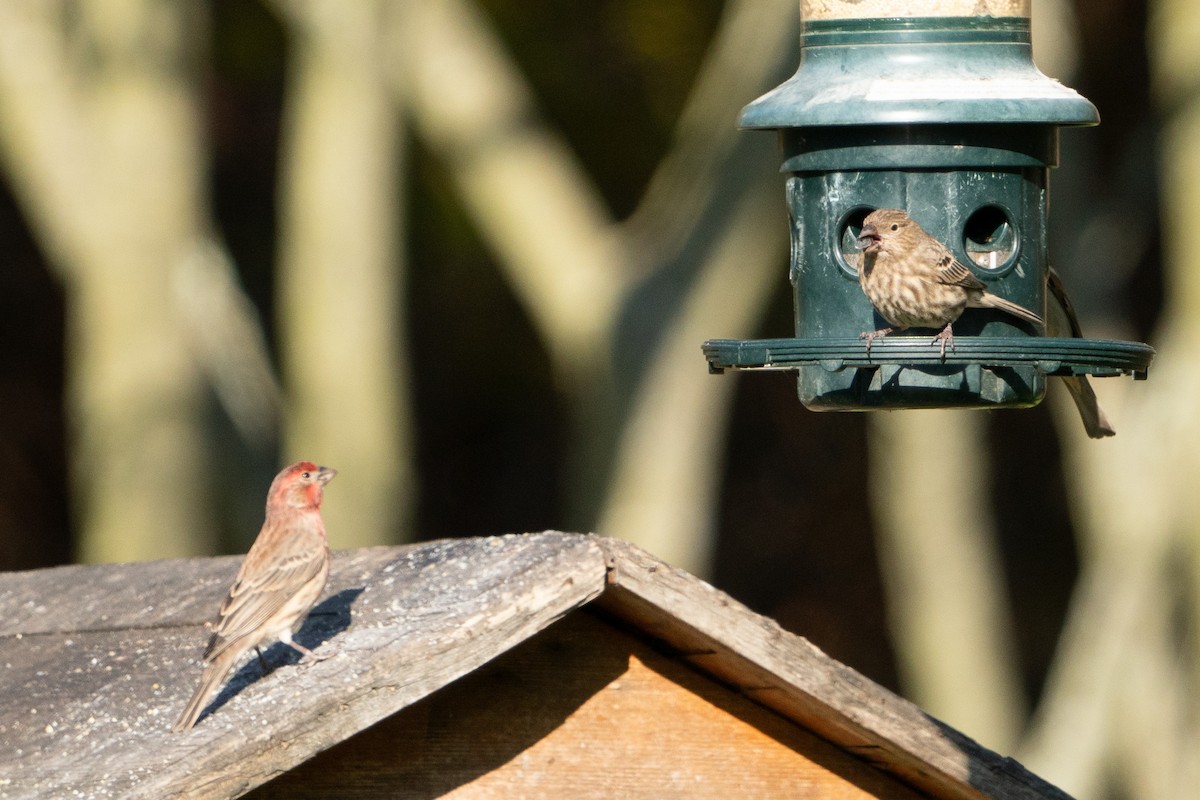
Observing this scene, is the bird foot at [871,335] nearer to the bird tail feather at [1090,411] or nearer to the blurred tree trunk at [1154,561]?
the bird tail feather at [1090,411]

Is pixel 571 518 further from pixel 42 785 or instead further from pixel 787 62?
pixel 42 785

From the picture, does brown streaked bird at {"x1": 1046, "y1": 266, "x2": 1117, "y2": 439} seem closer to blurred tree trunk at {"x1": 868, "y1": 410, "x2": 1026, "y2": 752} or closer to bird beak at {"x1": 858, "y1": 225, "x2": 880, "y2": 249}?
bird beak at {"x1": 858, "y1": 225, "x2": 880, "y2": 249}

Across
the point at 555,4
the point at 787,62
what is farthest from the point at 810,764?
the point at 555,4

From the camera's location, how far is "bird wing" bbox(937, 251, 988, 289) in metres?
5.00

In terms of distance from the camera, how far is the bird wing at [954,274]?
16.4 ft

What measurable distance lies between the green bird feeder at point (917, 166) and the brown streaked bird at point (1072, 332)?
284mm

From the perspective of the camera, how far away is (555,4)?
603 inches

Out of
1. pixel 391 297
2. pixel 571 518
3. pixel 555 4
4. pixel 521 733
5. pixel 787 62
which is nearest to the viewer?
pixel 521 733

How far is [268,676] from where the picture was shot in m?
4.14

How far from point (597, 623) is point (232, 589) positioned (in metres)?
0.94

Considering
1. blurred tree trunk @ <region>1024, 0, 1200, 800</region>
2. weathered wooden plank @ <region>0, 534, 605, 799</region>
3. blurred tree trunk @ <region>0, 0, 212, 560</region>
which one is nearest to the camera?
weathered wooden plank @ <region>0, 534, 605, 799</region>

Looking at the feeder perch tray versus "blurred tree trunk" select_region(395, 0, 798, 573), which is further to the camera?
"blurred tree trunk" select_region(395, 0, 798, 573)

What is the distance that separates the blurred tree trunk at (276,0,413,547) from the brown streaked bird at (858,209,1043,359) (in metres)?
5.79

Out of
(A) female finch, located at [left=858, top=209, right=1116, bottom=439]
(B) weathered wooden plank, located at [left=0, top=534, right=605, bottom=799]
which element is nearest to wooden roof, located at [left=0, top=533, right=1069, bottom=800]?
(B) weathered wooden plank, located at [left=0, top=534, right=605, bottom=799]
